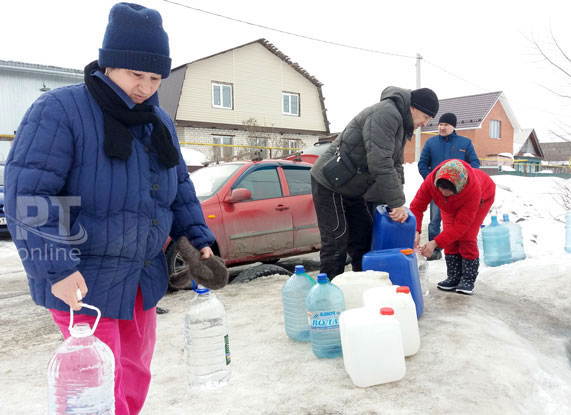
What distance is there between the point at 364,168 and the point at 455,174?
94cm

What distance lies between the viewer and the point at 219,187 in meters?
5.89

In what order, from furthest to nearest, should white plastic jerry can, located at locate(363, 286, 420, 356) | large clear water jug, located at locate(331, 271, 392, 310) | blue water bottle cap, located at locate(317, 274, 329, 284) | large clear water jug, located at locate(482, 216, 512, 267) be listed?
large clear water jug, located at locate(482, 216, 512, 267) → large clear water jug, located at locate(331, 271, 392, 310) → blue water bottle cap, located at locate(317, 274, 329, 284) → white plastic jerry can, located at locate(363, 286, 420, 356)

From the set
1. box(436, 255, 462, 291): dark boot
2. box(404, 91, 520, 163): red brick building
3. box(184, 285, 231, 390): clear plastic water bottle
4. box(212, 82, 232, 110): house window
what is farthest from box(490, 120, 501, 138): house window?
box(184, 285, 231, 390): clear plastic water bottle

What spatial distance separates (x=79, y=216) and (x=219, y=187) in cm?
419

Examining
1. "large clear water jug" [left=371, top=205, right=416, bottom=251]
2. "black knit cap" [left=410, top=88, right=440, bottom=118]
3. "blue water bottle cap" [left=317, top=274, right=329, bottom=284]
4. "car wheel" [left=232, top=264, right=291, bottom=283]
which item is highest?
"black knit cap" [left=410, top=88, right=440, bottom=118]

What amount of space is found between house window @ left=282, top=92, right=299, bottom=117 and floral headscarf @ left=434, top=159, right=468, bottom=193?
21.6m

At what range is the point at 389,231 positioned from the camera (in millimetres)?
4195

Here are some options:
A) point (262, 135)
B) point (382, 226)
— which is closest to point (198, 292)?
point (382, 226)

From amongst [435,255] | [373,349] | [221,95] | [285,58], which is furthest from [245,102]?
[373,349]

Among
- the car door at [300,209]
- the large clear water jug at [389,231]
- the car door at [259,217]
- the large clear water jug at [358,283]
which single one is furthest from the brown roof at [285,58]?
the large clear water jug at [358,283]

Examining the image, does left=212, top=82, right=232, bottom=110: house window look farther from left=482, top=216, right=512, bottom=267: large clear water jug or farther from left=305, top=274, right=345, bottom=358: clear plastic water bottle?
left=305, top=274, right=345, bottom=358: clear plastic water bottle

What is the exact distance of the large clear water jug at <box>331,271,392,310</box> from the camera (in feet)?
12.0

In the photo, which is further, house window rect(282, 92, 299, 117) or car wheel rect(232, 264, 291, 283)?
house window rect(282, 92, 299, 117)

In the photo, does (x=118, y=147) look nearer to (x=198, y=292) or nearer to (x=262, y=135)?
(x=198, y=292)
